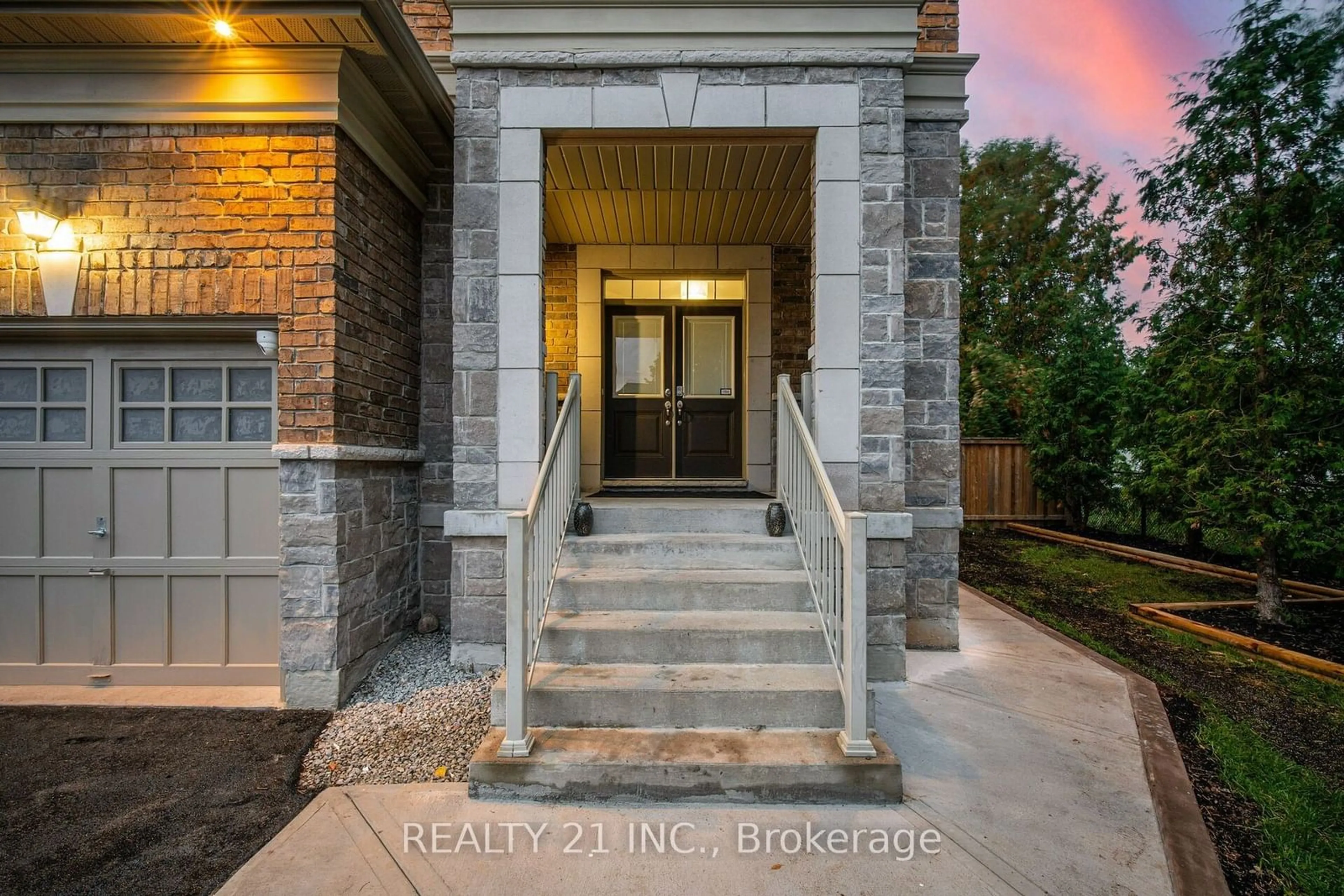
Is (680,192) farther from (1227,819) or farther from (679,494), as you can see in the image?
(1227,819)

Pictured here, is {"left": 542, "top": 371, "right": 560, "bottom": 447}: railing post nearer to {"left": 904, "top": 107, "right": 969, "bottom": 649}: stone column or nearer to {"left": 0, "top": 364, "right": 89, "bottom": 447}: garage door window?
{"left": 904, "top": 107, "right": 969, "bottom": 649}: stone column

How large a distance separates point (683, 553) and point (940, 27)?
4.01m

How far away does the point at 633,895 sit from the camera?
189 cm

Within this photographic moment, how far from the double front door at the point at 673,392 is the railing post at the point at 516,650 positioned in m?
3.10

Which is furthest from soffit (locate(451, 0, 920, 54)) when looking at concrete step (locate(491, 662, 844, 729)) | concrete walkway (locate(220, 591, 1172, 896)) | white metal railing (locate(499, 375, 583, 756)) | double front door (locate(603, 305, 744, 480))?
concrete walkway (locate(220, 591, 1172, 896))

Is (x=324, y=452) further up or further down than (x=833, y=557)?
further up

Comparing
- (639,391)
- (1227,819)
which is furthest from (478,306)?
(1227,819)

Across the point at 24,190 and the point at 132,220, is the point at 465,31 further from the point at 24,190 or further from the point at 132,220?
the point at 24,190

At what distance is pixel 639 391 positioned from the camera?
223 inches

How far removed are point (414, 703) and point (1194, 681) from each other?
459 cm

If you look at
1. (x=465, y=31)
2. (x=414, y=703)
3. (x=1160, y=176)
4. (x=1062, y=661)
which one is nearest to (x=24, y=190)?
(x=465, y=31)

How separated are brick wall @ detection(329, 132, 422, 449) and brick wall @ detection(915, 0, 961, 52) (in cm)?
377

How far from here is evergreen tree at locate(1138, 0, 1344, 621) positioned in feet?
13.9

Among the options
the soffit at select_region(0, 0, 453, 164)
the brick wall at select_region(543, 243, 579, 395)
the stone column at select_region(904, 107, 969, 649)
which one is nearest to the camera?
the soffit at select_region(0, 0, 453, 164)
